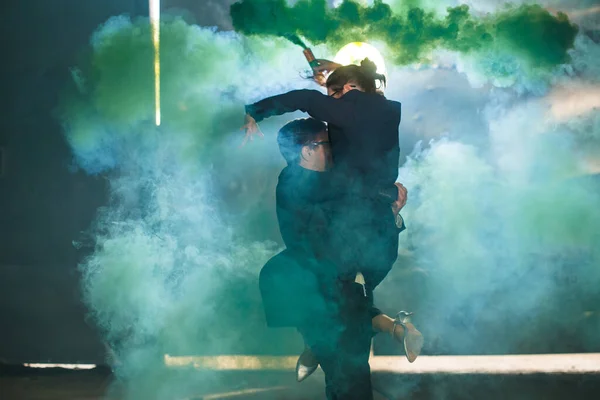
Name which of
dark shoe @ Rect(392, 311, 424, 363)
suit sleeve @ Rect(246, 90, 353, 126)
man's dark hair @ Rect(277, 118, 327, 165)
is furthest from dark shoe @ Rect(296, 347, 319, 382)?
suit sleeve @ Rect(246, 90, 353, 126)

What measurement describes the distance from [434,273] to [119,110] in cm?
205

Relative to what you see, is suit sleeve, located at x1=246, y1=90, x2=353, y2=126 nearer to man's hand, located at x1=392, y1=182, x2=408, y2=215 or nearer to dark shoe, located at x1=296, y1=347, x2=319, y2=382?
man's hand, located at x1=392, y1=182, x2=408, y2=215

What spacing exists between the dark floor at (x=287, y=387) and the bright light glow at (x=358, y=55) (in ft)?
5.67

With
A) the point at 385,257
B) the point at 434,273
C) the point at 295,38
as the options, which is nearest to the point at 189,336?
the point at 385,257

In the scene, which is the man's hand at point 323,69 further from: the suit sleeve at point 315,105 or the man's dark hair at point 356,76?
the suit sleeve at point 315,105

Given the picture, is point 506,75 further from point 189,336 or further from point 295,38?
point 189,336

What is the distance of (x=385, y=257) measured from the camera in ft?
8.71

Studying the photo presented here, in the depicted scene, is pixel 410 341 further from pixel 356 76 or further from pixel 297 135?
pixel 356 76

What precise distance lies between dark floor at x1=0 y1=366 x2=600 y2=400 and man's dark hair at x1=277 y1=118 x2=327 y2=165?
124 cm

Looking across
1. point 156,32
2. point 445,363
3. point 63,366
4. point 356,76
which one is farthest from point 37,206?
point 445,363

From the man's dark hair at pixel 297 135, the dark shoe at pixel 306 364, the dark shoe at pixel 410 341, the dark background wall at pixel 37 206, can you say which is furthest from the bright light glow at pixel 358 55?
the dark background wall at pixel 37 206

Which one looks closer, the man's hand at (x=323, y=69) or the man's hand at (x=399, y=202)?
the man's hand at (x=399, y=202)

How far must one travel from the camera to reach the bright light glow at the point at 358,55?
9.46ft

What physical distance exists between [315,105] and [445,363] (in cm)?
169
